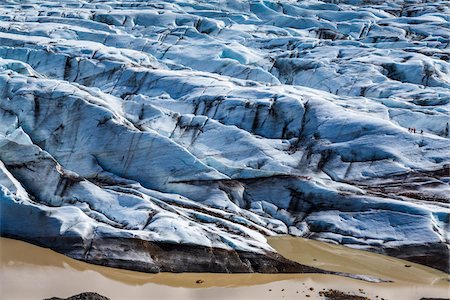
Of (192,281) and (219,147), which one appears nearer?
(192,281)

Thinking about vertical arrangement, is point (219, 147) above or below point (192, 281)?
below

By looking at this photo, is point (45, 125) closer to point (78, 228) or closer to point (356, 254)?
point (78, 228)

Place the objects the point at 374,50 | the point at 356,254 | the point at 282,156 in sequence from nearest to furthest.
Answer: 1. the point at 356,254
2. the point at 282,156
3. the point at 374,50

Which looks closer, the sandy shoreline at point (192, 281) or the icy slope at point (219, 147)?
the sandy shoreline at point (192, 281)

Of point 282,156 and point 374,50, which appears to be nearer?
point 282,156

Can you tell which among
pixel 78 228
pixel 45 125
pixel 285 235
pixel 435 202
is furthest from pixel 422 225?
pixel 45 125
